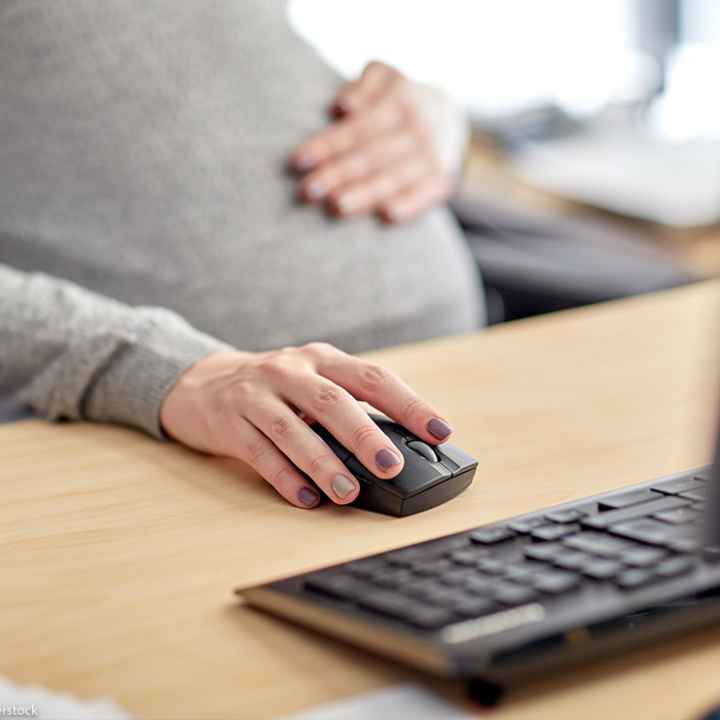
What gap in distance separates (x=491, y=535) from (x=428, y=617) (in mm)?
98

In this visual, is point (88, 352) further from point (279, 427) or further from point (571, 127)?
point (571, 127)

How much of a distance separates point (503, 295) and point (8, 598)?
96cm

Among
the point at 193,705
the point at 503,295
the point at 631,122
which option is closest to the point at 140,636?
the point at 193,705

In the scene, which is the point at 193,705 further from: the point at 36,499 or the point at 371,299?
the point at 371,299

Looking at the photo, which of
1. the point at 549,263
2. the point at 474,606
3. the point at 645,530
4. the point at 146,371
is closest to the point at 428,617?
the point at 474,606

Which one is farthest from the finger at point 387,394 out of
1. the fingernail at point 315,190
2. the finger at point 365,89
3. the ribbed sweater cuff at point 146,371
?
the finger at point 365,89

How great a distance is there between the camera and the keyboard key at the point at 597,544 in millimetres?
571

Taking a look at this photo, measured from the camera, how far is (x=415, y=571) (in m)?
0.57

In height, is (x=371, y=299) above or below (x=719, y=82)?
below

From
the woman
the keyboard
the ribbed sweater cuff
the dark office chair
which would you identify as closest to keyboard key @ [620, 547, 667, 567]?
the keyboard

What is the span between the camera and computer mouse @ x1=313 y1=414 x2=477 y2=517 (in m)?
0.70

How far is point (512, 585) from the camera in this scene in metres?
0.54

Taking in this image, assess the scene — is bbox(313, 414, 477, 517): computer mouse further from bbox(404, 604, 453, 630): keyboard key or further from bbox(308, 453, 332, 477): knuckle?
bbox(404, 604, 453, 630): keyboard key

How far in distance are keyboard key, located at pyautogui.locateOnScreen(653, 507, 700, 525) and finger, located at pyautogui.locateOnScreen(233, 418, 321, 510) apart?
7.5 inches
